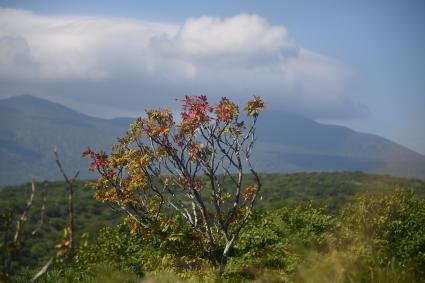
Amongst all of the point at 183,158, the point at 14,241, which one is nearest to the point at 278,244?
the point at 183,158

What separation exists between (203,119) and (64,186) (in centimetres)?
14955

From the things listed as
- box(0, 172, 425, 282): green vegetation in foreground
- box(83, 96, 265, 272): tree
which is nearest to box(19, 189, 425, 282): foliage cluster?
box(0, 172, 425, 282): green vegetation in foreground

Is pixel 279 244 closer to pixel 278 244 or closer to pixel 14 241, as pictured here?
pixel 278 244

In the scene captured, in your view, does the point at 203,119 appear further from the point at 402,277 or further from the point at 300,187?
the point at 300,187

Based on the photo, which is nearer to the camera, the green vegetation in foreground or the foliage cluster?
the green vegetation in foreground

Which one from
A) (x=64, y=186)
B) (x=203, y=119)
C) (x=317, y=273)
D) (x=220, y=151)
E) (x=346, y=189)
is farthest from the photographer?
(x=64, y=186)

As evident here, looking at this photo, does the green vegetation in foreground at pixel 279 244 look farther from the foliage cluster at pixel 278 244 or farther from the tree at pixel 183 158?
the tree at pixel 183 158

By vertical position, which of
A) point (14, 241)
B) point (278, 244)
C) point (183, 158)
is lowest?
point (278, 244)

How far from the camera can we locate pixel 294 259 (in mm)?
12383

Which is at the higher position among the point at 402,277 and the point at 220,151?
the point at 220,151

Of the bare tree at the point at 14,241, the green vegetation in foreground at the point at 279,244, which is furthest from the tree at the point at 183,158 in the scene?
the bare tree at the point at 14,241

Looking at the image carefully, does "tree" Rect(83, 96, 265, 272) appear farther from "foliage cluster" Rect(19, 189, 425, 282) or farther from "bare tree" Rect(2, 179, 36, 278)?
"bare tree" Rect(2, 179, 36, 278)

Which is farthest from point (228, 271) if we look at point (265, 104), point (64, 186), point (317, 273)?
point (64, 186)

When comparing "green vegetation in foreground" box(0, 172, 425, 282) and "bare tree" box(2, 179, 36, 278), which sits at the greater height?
"bare tree" box(2, 179, 36, 278)
